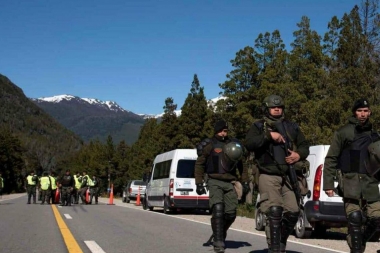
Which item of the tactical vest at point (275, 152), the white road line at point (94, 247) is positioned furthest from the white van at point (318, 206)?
the tactical vest at point (275, 152)

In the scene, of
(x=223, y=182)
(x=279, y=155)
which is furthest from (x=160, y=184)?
(x=279, y=155)

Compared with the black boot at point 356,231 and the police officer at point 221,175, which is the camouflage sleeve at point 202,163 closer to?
the police officer at point 221,175

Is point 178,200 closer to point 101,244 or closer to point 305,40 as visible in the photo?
point 101,244

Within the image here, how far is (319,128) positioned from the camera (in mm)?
24875

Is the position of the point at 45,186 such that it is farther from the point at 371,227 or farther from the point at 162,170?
the point at 371,227

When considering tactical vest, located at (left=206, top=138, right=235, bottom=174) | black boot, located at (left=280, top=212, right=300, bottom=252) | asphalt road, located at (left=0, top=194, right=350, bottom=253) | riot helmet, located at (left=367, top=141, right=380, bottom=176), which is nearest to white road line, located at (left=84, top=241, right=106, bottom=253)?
asphalt road, located at (left=0, top=194, right=350, bottom=253)

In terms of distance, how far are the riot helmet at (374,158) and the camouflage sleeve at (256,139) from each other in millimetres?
1166

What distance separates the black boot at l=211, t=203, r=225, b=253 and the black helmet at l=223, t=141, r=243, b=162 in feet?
2.40

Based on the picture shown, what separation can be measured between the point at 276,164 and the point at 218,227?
1839mm

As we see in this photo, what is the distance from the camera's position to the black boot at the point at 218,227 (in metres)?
8.02

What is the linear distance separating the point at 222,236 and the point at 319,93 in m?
23.7

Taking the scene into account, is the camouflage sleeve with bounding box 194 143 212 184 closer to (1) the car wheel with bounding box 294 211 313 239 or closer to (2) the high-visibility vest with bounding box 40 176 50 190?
(1) the car wheel with bounding box 294 211 313 239

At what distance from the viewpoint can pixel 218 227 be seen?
26.5ft

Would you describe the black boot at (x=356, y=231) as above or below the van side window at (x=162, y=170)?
below
